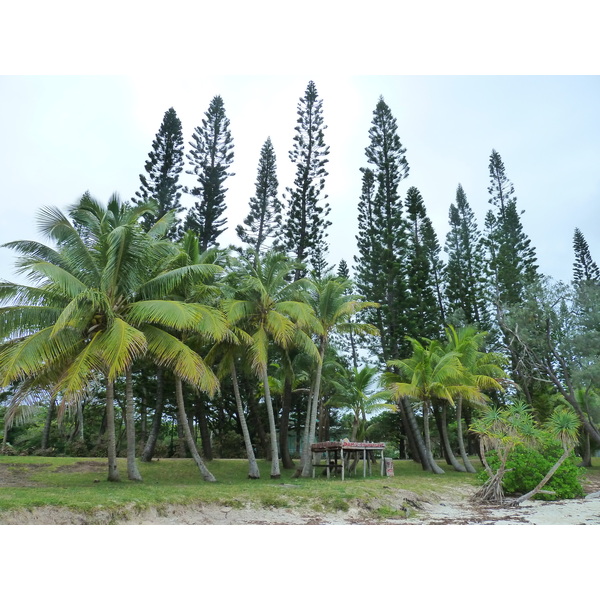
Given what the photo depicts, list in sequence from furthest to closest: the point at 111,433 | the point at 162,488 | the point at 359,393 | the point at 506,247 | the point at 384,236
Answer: the point at 506,247 < the point at 384,236 < the point at 359,393 < the point at 111,433 < the point at 162,488

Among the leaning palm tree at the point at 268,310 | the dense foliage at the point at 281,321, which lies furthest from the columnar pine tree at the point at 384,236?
the leaning palm tree at the point at 268,310

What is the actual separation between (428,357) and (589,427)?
4.79 m

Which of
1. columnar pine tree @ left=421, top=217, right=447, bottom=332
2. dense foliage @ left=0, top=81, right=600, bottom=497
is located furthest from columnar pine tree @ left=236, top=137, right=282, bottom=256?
columnar pine tree @ left=421, top=217, right=447, bottom=332

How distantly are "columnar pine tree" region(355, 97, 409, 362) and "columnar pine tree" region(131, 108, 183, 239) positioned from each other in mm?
7385

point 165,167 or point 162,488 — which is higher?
point 165,167

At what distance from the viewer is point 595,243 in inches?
868

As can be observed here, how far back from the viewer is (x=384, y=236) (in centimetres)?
2025

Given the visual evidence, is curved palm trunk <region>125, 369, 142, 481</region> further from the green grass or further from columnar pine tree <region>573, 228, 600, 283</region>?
columnar pine tree <region>573, 228, 600, 283</region>

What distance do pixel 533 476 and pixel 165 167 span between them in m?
15.7

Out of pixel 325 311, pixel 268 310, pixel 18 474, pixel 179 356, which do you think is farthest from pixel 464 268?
pixel 18 474

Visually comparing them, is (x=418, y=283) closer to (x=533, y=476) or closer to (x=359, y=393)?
(x=359, y=393)

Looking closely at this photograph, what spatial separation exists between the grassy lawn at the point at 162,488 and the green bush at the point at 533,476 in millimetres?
1469
